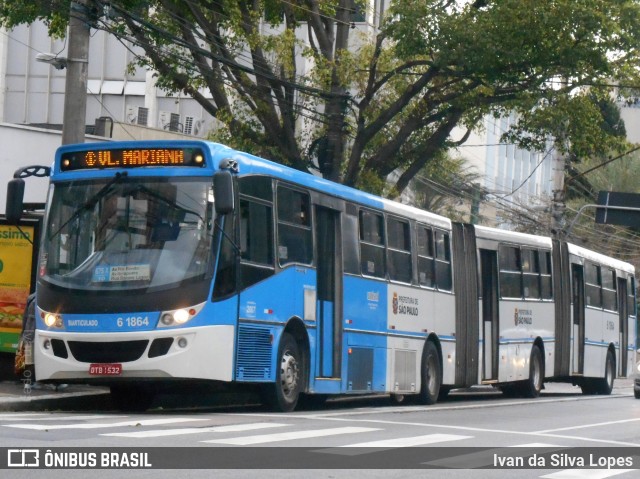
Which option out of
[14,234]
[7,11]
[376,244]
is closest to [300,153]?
[7,11]

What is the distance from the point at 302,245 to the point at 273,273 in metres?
1.13

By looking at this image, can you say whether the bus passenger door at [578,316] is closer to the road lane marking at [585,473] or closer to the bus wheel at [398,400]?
the bus wheel at [398,400]

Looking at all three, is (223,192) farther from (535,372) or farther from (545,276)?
(545,276)

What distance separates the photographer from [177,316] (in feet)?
47.1

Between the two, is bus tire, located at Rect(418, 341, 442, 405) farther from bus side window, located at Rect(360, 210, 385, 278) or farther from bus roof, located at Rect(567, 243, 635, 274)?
bus roof, located at Rect(567, 243, 635, 274)

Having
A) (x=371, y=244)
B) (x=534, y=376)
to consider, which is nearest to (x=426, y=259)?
(x=371, y=244)

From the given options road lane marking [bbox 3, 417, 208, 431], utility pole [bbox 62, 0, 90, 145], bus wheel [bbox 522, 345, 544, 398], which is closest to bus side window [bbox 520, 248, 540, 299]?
bus wheel [bbox 522, 345, 544, 398]

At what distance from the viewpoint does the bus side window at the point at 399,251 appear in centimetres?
1995

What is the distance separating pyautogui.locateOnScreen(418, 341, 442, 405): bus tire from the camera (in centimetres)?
2111

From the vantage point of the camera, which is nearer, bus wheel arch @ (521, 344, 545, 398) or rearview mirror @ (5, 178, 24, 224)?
rearview mirror @ (5, 178, 24, 224)

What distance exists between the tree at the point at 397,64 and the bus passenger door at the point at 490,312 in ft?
11.5

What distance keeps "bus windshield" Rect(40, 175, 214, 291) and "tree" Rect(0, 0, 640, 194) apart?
28.7ft

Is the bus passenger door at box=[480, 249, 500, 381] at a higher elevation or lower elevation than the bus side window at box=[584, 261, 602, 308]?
lower

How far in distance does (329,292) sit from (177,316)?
372 centimetres
